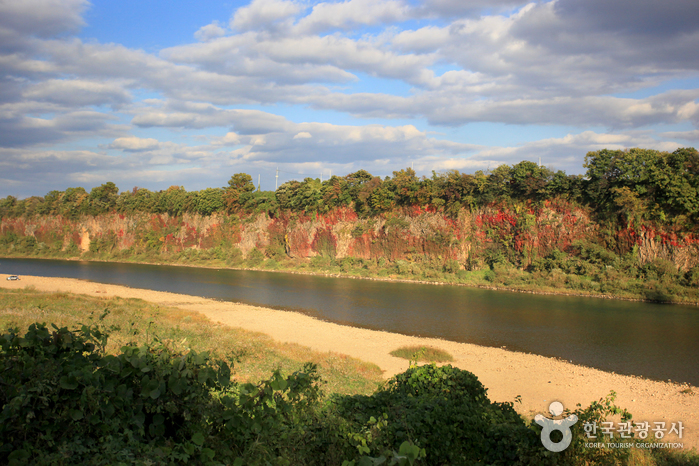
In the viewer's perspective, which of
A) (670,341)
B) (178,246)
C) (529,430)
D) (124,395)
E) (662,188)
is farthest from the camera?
(178,246)

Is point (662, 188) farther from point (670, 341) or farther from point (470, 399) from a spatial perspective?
point (470, 399)

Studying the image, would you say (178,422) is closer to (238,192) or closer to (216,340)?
(216,340)

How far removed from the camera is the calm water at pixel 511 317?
17953 mm

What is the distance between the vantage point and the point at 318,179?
62.0 m

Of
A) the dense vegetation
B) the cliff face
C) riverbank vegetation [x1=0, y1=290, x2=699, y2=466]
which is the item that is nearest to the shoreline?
the cliff face

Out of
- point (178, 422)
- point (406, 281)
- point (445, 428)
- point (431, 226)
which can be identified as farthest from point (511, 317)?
point (178, 422)

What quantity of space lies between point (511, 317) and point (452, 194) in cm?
2358

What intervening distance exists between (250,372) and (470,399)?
6968mm

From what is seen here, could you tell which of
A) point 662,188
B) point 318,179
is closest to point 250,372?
point 662,188

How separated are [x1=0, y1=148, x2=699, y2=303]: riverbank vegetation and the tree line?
13 centimetres

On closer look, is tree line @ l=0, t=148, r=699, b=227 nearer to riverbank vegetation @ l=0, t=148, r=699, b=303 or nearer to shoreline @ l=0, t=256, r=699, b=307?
riverbank vegetation @ l=0, t=148, r=699, b=303

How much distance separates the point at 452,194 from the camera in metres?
47.1

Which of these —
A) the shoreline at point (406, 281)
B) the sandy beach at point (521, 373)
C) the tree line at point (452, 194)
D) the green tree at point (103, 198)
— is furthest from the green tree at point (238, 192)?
the sandy beach at point (521, 373)

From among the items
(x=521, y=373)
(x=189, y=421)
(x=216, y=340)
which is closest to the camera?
(x=189, y=421)
